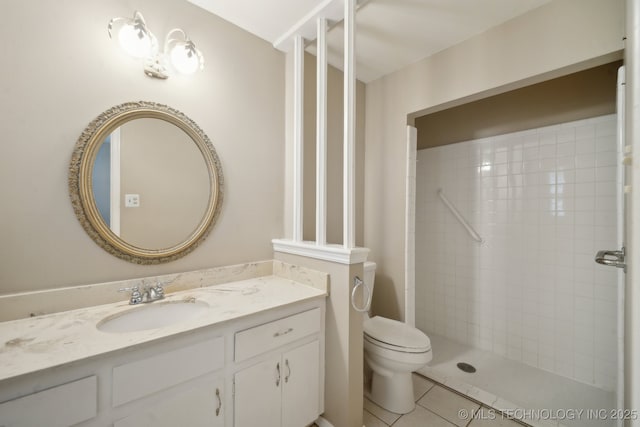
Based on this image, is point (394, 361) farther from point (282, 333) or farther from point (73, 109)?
point (73, 109)

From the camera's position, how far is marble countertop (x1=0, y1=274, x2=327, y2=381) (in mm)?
785

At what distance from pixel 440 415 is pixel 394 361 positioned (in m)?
0.47

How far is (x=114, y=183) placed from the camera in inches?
49.1

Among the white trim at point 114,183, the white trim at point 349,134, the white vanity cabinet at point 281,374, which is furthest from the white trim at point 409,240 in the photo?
the white trim at point 114,183

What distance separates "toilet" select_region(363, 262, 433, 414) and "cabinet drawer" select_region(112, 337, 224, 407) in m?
1.01

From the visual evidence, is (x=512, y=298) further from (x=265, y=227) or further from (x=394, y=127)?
(x=265, y=227)

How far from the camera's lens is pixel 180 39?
1450 mm

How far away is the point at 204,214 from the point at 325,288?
2.77 feet

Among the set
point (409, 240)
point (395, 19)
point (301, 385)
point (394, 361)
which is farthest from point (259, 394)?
point (395, 19)

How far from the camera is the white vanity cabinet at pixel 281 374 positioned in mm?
1127

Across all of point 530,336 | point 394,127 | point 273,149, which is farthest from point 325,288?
point 530,336

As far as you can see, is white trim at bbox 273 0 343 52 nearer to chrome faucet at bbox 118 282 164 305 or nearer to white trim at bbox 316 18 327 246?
white trim at bbox 316 18 327 246

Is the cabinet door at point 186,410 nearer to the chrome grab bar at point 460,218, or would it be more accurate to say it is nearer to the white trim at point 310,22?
the white trim at point 310,22

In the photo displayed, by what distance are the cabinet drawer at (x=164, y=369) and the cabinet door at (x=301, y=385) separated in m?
0.36
